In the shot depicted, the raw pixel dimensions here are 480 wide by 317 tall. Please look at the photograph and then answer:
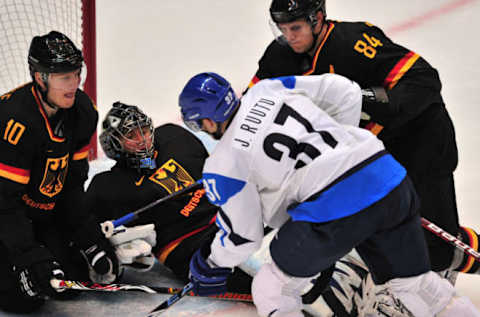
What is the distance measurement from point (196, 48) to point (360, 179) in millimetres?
2763

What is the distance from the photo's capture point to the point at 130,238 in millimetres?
2600

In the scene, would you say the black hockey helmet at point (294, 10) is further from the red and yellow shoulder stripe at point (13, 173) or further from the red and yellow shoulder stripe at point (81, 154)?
the red and yellow shoulder stripe at point (13, 173)

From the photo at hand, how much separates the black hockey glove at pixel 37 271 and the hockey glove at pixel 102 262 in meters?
0.23

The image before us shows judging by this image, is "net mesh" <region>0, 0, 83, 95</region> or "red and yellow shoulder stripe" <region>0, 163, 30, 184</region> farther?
"net mesh" <region>0, 0, 83, 95</region>

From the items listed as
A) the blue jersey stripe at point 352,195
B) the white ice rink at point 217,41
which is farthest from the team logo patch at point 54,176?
the white ice rink at point 217,41

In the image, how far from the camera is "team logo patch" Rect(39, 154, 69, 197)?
2.37 metres

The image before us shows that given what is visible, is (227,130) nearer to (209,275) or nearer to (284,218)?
(284,218)

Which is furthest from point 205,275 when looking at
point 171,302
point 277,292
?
point 277,292

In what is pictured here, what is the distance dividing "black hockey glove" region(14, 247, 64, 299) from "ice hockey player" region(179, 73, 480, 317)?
2.22 ft

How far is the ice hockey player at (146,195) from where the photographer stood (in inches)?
106

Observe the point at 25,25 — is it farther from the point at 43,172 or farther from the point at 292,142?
the point at 292,142

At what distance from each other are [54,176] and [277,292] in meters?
1.00

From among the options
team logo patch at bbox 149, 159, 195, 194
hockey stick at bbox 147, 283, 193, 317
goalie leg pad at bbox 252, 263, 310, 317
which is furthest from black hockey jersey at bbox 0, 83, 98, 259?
goalie leg pad at bbox 252, 263, 310, 317

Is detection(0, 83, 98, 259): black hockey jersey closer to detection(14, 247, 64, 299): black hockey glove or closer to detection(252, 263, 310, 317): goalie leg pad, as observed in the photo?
detection(14, 247, 64, 299): black hockey glove
